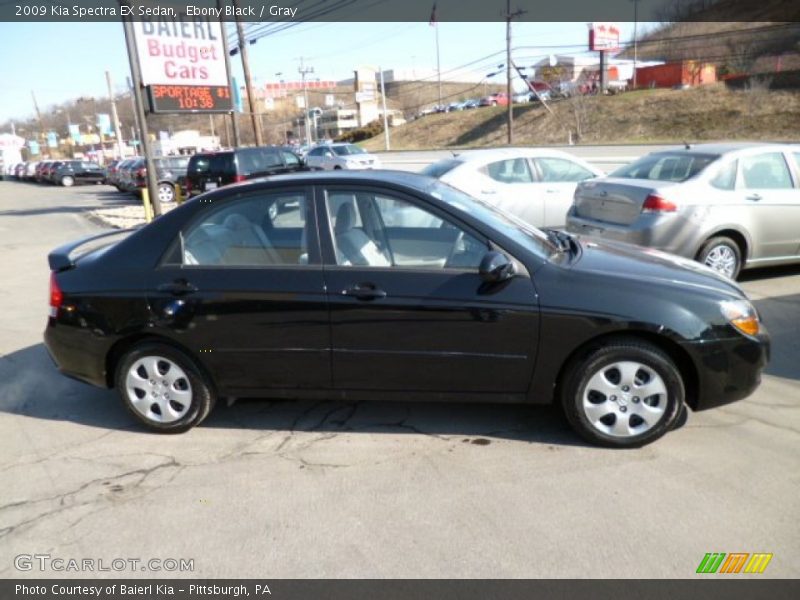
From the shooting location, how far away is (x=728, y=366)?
11.2ft

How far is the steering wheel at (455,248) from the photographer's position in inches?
141

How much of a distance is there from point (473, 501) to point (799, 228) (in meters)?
5.90

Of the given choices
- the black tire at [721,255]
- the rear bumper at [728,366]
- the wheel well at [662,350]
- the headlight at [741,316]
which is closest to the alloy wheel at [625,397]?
the wheel well at [662,350]

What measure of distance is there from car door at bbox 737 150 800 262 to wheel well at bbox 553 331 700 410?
4037mm

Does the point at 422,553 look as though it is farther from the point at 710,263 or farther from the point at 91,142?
the point at 91,142

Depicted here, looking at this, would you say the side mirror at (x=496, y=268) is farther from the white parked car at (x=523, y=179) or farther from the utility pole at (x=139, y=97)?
the utility pole at (x=139, y=97)

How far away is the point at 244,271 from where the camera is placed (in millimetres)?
3664

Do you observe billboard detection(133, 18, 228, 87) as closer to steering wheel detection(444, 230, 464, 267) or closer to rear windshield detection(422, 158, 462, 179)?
rear windshield detection(422, 158, 462, 179)

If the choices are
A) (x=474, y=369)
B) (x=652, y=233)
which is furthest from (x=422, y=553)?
(x=652, y=233)

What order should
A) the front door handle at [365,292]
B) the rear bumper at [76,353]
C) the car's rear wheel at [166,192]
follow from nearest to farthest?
1. the front door handle at [365,292]
2. the rear bumper at [76,353]
3. the car's rear wheel at [166,192]

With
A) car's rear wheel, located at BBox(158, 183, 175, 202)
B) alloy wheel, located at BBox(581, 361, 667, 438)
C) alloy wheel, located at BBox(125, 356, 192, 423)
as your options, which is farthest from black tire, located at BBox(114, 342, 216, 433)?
car's rear wheel, located at BBox(158, 183, 175, 202)

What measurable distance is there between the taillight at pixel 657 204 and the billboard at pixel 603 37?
64.9m

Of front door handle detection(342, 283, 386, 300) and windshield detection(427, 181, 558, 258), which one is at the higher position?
windshield detection(427, 181, 558, 258)

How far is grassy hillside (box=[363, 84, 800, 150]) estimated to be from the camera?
43969mm
